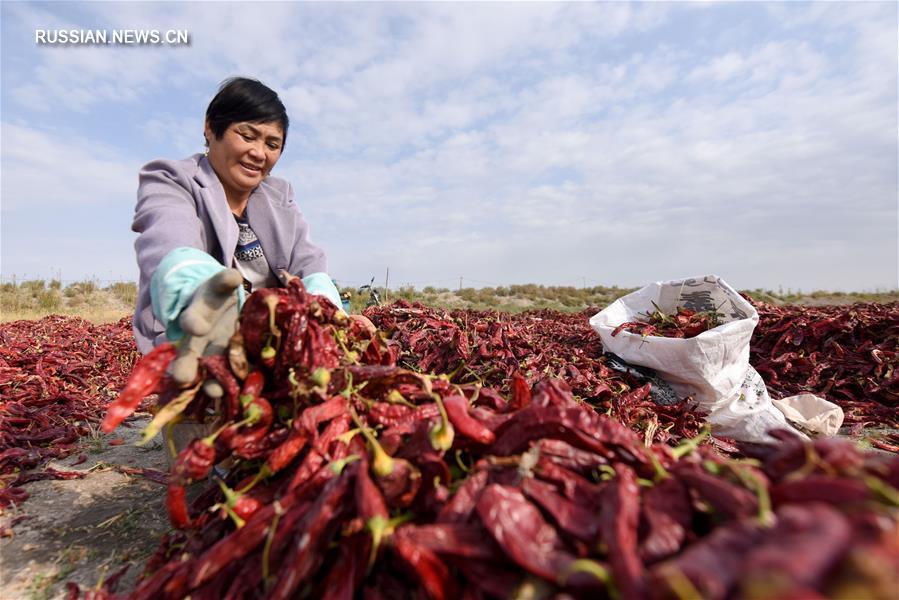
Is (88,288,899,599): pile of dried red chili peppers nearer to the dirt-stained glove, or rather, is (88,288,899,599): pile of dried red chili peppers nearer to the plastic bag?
the dirt-stained glove

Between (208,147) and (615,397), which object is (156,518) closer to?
(208,147)

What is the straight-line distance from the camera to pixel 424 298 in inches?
972

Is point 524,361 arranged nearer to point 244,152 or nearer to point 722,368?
point 722,368

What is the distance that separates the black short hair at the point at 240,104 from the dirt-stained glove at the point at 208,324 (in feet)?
5.83

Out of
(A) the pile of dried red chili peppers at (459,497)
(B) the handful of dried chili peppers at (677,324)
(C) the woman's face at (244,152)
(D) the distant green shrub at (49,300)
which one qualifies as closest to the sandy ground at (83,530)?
(A) the pile of dried red chili peppers at (459,497)

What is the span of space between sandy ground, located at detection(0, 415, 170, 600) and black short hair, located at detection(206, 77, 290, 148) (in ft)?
8.74

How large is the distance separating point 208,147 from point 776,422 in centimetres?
545

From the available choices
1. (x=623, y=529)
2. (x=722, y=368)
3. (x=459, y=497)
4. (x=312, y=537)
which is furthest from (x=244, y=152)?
(x=722, y=368)

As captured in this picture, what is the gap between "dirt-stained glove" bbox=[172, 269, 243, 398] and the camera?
2.07 m

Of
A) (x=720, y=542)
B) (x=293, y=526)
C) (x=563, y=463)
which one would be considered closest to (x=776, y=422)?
(x=563, y=463)

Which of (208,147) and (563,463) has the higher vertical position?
(208,147)

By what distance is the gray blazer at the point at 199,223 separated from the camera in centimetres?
288

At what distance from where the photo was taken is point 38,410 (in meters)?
5.71

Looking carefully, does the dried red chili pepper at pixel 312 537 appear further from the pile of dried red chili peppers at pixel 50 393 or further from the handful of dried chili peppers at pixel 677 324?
the handful of dried chili peppers at pixel 677 324
